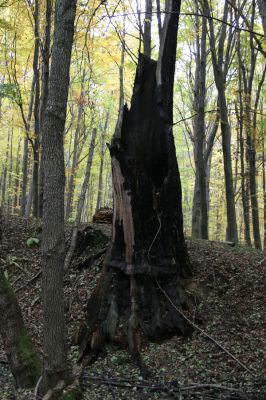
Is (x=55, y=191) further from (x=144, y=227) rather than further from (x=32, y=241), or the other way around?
(x=32, y=241)

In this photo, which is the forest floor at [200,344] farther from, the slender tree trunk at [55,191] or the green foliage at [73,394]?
the slender tree trunk at [55,191]

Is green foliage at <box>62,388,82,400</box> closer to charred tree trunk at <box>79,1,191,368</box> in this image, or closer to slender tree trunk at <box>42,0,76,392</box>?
slender tree trunk at <box>42,0,76,392</box>

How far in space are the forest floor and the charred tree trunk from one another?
0.29 metres

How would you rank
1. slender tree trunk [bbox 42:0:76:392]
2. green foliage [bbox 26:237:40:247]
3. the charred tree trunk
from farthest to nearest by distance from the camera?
1. green foliage [bbox 26:237:40:247]
2. the charred tree trunk
3. slender tree trunk [bbox 42:0:76:392]

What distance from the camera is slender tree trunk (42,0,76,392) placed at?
3.45m

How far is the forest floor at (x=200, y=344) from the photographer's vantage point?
4.04 meters

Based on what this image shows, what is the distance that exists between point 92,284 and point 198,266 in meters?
1.92

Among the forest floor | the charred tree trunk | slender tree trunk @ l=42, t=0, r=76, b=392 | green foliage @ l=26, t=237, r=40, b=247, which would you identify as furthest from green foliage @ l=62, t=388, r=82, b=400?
green foliage @ l=26, t=237, r=40, b=247

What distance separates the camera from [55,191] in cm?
345

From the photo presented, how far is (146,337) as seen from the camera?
16.7ft

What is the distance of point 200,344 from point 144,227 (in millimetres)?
1744

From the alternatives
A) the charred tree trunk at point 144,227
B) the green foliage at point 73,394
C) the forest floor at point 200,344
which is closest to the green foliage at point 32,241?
the forest floor at point 200,344

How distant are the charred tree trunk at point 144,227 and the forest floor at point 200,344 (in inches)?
11.4

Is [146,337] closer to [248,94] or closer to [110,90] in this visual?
[248,94]
